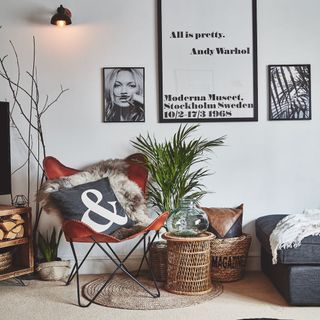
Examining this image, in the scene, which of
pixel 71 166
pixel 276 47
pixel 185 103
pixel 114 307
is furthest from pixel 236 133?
pixel 114 307

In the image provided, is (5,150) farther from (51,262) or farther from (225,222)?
(225,222)

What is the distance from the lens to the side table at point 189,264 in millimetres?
3453

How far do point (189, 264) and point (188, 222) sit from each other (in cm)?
29

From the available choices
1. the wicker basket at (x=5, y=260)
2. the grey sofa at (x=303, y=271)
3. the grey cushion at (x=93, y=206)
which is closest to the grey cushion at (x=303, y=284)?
the grey sofa at (x=303, y=271)

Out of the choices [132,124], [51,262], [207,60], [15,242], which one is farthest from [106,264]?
[207,60]

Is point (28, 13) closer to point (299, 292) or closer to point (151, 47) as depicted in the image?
point (151, 47)

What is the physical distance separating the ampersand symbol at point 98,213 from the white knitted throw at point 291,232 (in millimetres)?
1085

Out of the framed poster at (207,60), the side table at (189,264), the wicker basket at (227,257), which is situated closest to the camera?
the side table at (189,264)

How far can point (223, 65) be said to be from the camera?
13.5 ft

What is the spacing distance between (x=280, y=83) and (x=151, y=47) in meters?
1.10

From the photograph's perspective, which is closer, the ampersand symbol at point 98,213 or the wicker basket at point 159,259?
the ampersand symbol at point 98,213

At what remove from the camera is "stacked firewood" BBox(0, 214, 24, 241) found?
3549 millimetres

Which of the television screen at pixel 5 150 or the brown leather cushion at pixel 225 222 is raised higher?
the television screen at pixel 5 150

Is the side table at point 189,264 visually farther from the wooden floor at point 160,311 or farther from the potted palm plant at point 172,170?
the potted palm plant at point 172,170
